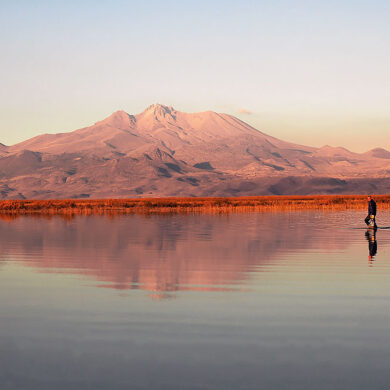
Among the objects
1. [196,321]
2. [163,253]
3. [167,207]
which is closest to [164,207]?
[167,207]

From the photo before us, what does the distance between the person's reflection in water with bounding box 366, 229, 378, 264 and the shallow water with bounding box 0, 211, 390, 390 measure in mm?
379

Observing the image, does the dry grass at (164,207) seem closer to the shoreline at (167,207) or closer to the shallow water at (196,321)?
the shoreline at (167,207)

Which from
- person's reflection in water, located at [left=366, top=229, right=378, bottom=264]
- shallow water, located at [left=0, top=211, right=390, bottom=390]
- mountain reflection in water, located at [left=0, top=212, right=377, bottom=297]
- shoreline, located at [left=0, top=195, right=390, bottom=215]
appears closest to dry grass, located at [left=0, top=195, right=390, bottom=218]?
shoreline, located at [left=0, top=195, right=390, bottom=215]

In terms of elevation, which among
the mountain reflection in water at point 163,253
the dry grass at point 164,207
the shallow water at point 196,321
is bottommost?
the dry grass at point 164,207

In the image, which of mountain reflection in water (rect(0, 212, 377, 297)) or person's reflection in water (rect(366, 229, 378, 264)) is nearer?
mountain reflection in water (rect(0, 212, 377, 297))

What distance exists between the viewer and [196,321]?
1265 centimetres

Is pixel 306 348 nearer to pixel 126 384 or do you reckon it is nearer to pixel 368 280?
pixel 126 384

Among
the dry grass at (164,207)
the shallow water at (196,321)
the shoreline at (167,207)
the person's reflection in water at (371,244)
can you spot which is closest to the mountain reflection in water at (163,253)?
the shallow water at (196,321)

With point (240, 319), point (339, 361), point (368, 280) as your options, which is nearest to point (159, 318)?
point (240, 319)

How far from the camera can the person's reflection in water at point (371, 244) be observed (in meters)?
24.7

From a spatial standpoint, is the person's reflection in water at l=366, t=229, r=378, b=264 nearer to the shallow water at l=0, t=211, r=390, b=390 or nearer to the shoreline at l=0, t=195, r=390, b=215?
the shallow water at l=0, t=211, r=390, b=390

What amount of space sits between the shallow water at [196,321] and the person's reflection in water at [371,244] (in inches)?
14.9

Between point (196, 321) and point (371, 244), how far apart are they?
63.4 ft

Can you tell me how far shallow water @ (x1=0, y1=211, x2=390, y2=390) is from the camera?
9172 mm
